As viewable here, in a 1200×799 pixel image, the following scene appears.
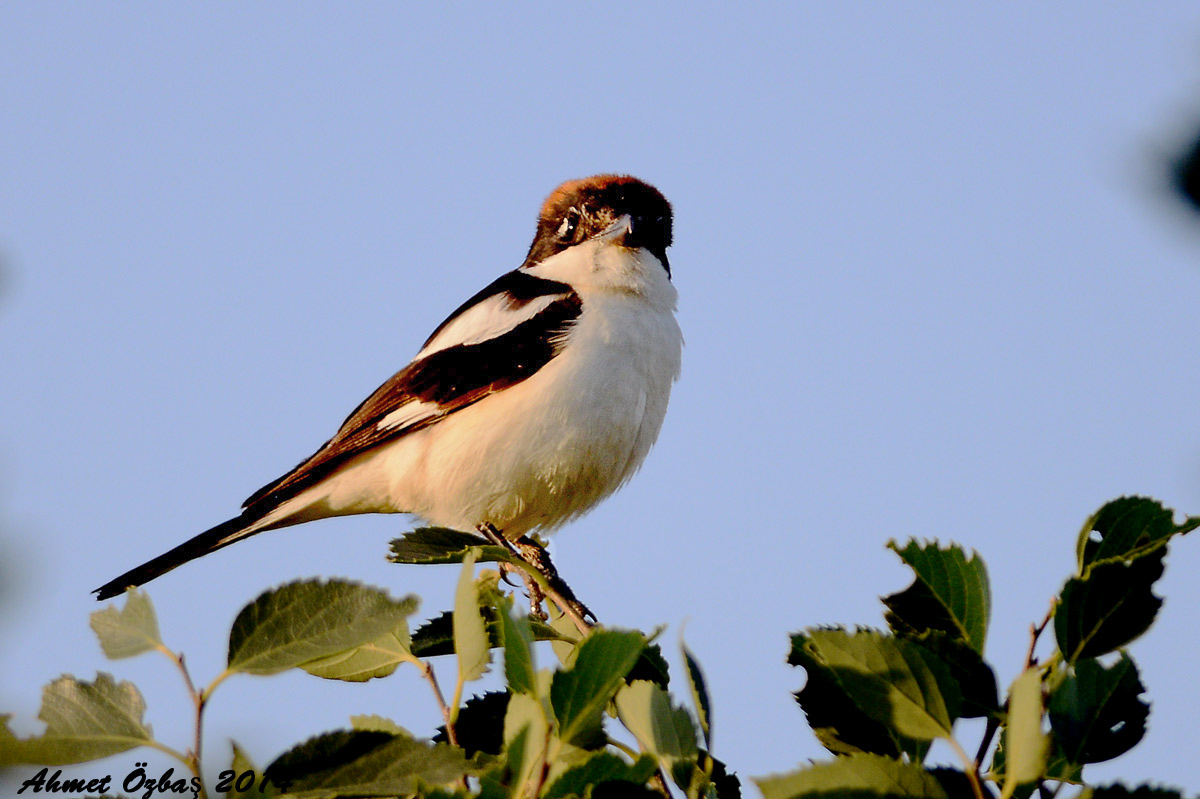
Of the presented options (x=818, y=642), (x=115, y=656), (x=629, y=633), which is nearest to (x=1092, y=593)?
(x=818, y=642)

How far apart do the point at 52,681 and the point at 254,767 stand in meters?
0.29

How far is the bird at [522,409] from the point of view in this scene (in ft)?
14.7

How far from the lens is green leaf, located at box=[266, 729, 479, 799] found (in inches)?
54.4

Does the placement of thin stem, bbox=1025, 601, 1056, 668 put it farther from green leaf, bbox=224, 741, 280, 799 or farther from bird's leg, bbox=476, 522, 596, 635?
bird's leg, bbox=476, 522, 596, 635

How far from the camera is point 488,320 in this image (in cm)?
497

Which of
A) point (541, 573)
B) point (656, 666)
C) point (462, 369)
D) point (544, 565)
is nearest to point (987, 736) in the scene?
point (656, 666)

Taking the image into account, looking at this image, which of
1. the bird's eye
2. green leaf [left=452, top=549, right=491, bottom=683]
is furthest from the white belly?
green leaf [left=452, top=549, right=491, bottom=683]

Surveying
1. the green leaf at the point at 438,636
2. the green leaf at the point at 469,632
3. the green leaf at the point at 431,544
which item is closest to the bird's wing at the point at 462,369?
the green leaf at the point at 431,544

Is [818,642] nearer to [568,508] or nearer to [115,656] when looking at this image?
[115,656]

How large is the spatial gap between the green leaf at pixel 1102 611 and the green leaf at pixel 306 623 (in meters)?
0.80

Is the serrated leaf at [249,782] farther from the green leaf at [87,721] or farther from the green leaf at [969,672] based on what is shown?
the green leaf at [969,672]

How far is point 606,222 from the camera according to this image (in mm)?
5223

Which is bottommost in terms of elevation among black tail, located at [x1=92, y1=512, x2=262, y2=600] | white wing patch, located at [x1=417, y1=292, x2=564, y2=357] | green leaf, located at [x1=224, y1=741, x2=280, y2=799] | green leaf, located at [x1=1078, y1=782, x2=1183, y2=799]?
green leaf, located at [x1=1078, y1=782, x2=1183, y2=799]

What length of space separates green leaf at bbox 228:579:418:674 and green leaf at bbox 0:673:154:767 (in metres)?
0.13
